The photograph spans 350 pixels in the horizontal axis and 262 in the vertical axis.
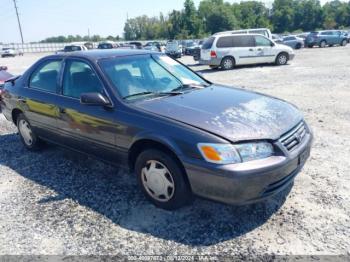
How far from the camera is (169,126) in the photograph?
3.17 metres

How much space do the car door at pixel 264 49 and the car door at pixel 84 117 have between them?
13631 millimetres

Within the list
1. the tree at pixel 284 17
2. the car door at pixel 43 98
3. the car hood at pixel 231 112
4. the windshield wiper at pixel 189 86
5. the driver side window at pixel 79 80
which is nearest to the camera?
the car hood at pixel 231 112

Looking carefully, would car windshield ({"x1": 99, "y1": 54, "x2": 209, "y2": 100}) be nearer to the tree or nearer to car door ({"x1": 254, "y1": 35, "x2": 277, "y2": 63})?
car door ({"x1": 254, "y1": 35, "x2": 277, "y2": 63})

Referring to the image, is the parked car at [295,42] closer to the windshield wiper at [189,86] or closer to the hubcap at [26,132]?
the windshield wiper at [189,86]

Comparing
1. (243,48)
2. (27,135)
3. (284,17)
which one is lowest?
(27,135)

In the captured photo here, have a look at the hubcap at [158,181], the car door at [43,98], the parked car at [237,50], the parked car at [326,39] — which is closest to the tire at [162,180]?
the hubcap at [158,181]

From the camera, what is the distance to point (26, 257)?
289 centimetres

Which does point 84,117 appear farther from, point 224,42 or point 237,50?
point 237,50

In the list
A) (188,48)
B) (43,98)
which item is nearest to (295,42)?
(188,48)

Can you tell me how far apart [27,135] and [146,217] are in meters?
3.07

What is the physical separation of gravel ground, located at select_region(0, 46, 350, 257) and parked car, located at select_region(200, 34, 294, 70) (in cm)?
1189

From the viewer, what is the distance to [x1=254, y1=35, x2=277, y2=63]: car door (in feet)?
53.7

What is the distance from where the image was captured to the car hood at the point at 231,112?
3.04 meters

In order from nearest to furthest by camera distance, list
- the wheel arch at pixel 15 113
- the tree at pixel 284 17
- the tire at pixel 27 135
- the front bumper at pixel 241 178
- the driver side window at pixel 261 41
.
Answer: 1. the front bumper at pixel 241 178
2. the tire at pixel 27 135
3. the wheel arch at pixel 15 113
4. the driver side window at pixel 261 41
5. the tree at pixel 284 17
